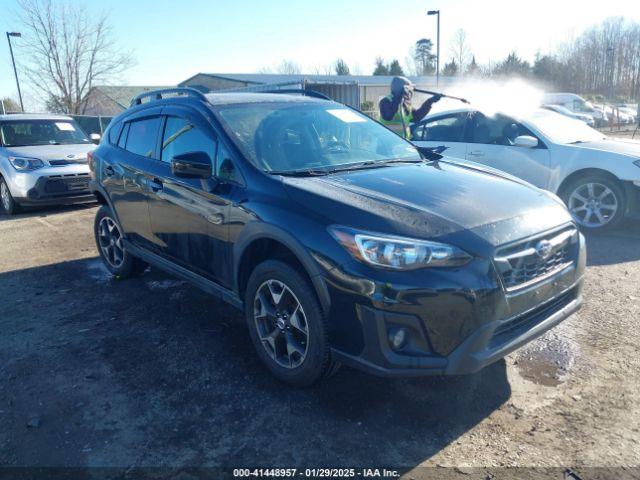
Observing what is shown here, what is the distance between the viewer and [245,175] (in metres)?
3.23

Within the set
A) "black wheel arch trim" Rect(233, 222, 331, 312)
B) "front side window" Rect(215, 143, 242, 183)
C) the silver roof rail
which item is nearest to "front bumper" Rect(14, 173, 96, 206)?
the silver roof rail

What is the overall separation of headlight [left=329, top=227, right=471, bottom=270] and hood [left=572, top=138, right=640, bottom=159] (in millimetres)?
4885

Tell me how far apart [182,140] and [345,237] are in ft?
6.51

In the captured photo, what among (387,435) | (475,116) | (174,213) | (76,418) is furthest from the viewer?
(475,116)

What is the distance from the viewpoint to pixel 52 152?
9266 millimetres

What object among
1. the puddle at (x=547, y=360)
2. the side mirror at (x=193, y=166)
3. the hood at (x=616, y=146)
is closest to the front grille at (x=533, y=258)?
the puddle at (x=547, y=360)

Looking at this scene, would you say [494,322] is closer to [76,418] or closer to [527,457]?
[527,457]

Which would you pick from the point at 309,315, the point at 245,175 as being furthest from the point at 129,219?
the point at 309,315

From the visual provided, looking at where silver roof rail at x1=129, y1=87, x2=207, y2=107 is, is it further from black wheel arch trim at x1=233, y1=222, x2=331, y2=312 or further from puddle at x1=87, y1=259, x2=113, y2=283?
puddle at x1=87, y1=259, x2=113, y2=283

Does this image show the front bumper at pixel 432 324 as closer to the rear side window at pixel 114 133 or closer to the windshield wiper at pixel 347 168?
the windshield wiper at pixel 347 168

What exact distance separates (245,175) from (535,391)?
7.53 feet

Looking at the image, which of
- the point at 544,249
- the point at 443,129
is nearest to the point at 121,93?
the point at 443,129

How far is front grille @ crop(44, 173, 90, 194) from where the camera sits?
8828 millimetres

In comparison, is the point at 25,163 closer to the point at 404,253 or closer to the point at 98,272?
the point at 98,272
